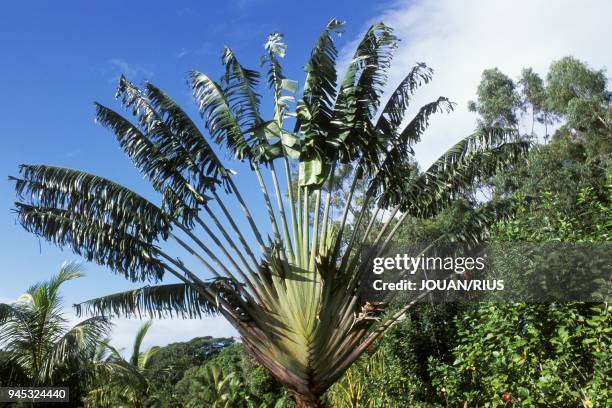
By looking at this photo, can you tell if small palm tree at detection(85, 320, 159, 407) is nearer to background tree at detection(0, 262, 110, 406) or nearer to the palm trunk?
background tree at detection(0, 262, 110, 406)

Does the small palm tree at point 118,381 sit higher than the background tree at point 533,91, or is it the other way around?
the background tree at point 533,91

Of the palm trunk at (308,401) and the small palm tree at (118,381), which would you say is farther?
the small palm tree at (118,381)

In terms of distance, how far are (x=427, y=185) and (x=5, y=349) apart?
915cm

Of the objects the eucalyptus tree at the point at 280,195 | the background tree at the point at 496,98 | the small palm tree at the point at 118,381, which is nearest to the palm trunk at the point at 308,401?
the eucalyptus tree at the point at 280,195

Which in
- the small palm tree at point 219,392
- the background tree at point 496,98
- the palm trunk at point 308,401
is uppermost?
the background tree at point 496,98

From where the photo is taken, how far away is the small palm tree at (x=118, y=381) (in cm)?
1219

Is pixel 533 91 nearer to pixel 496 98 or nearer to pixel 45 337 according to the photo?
pixel 496 98

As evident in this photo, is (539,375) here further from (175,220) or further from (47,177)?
(47,177)

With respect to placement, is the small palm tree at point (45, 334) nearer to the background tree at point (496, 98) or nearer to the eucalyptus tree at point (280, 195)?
the eucalyptus tree at point (280, 195)

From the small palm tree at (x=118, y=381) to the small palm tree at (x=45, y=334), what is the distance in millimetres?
480

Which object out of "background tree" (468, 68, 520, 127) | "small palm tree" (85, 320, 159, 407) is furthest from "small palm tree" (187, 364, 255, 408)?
"background tree" (468, 68, 520, 127)

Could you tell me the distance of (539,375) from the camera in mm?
7016

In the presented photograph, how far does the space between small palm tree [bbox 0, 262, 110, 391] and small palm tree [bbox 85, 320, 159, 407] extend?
0.48 metres

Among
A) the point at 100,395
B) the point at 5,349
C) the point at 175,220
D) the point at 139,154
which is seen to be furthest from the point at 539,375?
the point at 100,395
